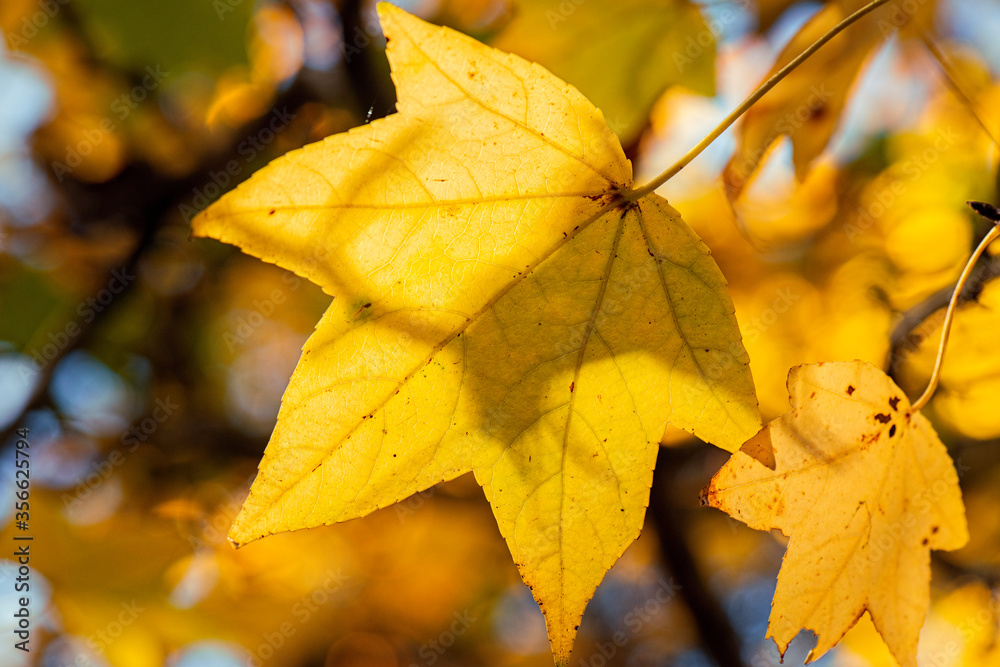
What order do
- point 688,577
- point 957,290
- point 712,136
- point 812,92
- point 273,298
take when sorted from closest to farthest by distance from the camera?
point 712,136 < point 957,290 < point 812,92 < point 688,577 < point 273,298

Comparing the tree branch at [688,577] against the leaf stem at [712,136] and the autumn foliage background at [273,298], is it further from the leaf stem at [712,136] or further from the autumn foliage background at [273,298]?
the leaf stem at [712,136]

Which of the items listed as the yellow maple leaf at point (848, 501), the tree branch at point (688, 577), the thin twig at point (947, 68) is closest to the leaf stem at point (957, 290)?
the yellow maple leaf at point (848, 501)

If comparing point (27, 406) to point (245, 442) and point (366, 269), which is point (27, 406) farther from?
point (366, 269)

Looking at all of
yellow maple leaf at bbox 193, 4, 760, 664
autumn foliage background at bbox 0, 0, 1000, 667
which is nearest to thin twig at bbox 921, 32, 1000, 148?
autumn foliage background at bbox 0, 0, 1000, 667

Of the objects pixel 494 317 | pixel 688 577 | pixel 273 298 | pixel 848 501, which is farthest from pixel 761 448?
pixel 273 298

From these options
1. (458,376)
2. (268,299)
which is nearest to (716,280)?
(458,376)

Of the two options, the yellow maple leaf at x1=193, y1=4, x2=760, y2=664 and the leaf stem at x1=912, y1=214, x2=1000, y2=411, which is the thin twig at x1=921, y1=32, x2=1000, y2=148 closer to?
the leaf stem at x1=912, y1=214, x2=1000, y2=411

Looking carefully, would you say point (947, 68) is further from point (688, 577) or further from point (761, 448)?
point (688, 577)

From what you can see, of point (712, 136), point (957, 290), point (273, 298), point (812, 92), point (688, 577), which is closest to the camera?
point (712, 136)
